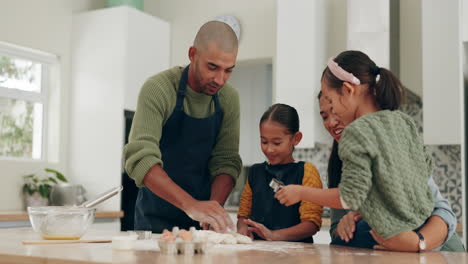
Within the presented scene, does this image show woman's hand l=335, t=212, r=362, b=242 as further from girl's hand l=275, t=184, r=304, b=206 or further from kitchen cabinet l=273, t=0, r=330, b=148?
kitchen cabinet l=273, t=0, r=330, b=148

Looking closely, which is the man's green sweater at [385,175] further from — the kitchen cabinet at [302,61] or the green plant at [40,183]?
the green plant at [40,183]

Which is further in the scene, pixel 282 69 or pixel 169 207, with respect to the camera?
pixel 282 69

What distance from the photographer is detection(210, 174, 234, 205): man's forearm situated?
1.99 metres

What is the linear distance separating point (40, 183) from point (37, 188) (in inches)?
3.3

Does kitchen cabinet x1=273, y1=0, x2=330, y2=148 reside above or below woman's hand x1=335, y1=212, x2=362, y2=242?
above

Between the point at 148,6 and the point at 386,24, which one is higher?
the point at 148,6

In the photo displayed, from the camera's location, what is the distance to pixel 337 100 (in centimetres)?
160

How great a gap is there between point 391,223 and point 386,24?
2391 millimetres

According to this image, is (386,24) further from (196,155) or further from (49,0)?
(49,0)

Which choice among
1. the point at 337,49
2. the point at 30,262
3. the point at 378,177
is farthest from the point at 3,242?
the point at 337,49

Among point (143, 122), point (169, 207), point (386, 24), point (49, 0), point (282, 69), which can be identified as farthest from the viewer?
point (49, 0)

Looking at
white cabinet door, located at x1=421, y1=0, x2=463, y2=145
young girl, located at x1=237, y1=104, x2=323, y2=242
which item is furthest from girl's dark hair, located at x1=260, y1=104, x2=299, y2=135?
white cabinet door, located at x1=421, y1=0, x2=463, y2=145

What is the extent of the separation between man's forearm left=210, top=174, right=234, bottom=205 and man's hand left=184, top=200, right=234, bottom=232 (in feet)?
1.02

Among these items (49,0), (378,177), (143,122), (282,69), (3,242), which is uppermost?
(49,0)
